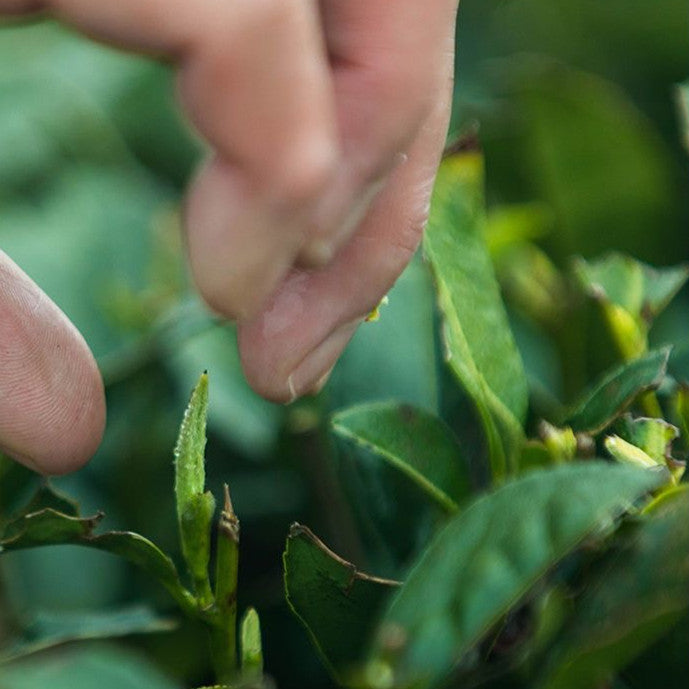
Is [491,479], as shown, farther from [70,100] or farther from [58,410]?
[70,100]

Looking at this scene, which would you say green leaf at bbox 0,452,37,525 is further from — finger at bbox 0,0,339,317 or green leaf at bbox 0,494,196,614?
finger at bbox 0,0,339,317

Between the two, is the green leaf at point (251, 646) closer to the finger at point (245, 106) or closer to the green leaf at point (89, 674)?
the green leaf at point (89, 674)

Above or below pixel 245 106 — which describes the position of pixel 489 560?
below

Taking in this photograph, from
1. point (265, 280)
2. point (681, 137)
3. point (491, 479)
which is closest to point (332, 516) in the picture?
point (491, 479)

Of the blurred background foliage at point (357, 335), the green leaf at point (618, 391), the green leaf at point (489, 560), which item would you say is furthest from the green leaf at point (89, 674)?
the green leaf at point (618, 391)

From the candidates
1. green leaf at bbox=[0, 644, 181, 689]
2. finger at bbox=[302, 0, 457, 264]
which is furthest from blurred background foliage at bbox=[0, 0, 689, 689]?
finger at bbox=[302, 0, 457, 264]

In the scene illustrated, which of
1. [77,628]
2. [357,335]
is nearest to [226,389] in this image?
[357,335]

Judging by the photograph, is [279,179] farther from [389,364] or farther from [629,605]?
[389,364]
